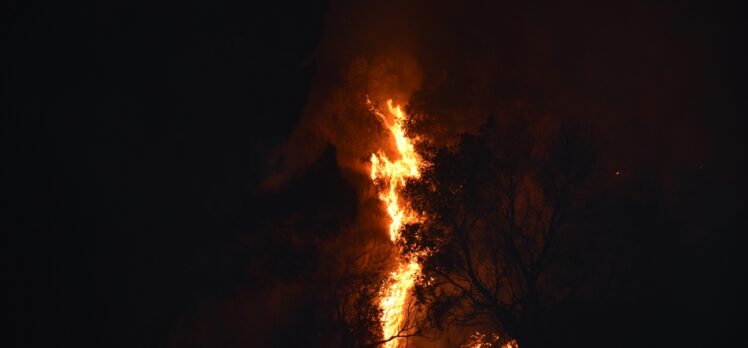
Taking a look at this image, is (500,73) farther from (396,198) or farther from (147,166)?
(147,166)

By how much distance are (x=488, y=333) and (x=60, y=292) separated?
19421 mm

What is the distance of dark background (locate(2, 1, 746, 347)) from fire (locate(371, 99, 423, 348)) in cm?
278

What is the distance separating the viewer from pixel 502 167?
1978 centimetres

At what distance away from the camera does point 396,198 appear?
26.0 m

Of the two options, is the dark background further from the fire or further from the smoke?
the smoke

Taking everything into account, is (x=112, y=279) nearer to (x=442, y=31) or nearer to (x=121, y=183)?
(x=121, y=183)

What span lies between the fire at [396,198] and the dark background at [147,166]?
2779 millimetres

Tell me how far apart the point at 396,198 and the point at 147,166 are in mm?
11903

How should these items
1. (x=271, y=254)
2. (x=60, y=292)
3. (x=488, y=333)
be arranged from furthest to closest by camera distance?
(x=488, y=333), (x=271, y=254), (x=60, y=292)

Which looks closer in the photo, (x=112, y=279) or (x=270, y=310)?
(x=112, y=279)

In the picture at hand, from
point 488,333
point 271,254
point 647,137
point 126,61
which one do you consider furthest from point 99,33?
point 647,137

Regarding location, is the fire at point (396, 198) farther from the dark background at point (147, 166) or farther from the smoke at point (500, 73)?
the dark background at point (147, 166)

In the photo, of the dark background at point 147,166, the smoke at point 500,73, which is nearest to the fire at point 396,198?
the smoke at point 500,73

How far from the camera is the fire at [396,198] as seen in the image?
23578 mm
